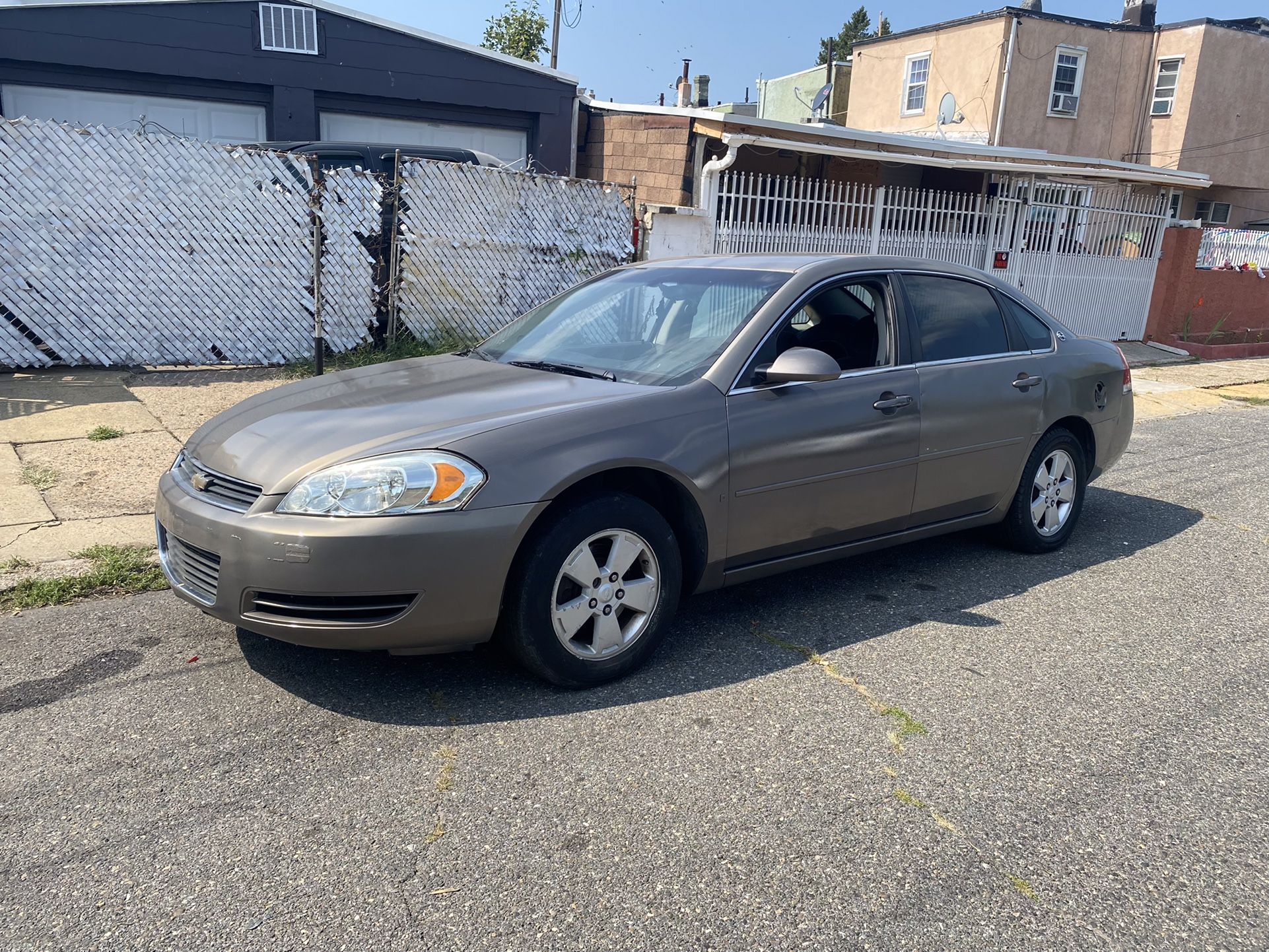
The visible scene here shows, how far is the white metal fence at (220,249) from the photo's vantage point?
8117 mm

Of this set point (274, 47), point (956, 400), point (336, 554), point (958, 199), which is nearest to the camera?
point (336, 554)

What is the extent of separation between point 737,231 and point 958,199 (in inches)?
147

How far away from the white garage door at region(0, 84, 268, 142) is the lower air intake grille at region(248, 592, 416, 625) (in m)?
12.6

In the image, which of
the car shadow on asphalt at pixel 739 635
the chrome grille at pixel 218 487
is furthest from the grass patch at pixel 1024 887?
the chrome grille at pixel 218 487

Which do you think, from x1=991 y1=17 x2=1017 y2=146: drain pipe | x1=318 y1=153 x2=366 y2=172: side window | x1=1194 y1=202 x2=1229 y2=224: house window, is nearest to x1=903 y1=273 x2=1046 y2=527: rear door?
x1=318 y1=153 x2=366 y2=172: side window

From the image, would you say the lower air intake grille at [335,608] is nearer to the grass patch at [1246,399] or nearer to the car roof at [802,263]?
the car roof at [802,263]

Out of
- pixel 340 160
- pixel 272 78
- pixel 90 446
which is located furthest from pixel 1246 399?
pixel 272 78

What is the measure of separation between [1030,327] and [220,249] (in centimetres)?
678

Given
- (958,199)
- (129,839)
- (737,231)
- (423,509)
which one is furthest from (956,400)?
(958,199)

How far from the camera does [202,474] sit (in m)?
3.75

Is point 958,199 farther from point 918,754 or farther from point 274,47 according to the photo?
point 918,754

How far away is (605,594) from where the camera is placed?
3686 millimetres

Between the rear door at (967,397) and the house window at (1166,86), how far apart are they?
86.7ft

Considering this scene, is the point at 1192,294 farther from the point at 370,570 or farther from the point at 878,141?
the point at 370,570
